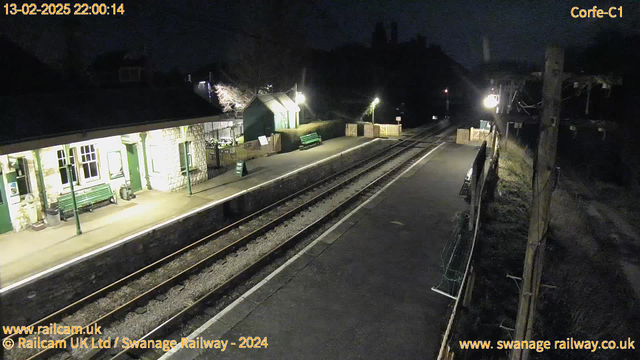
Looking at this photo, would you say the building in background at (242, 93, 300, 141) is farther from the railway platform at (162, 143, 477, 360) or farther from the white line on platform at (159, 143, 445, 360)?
the railway platform at (162, 143, 477, 360)

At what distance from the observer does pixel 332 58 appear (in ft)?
167

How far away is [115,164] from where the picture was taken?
14297mm

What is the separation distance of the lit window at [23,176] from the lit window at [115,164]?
Result: 2.73 metres

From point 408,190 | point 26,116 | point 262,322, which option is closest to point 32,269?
point 26,116

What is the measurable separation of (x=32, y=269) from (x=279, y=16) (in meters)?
33.1

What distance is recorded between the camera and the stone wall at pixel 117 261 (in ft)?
27.2

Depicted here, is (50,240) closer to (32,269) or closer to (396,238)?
(32,269)

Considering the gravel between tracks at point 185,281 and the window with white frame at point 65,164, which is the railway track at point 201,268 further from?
the window with white frame at point 65,164

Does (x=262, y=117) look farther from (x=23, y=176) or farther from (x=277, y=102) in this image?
(x=23, y=176)

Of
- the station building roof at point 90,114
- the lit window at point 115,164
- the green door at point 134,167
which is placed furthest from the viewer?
the green door at point 134,167

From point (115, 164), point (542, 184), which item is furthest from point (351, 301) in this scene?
point (115, 164)

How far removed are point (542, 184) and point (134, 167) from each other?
1409 cm

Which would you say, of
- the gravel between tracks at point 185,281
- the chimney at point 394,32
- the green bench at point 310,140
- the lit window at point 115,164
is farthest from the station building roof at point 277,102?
the chimney at point 394,32

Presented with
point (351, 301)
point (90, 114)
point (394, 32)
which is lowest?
point (351, 301)
